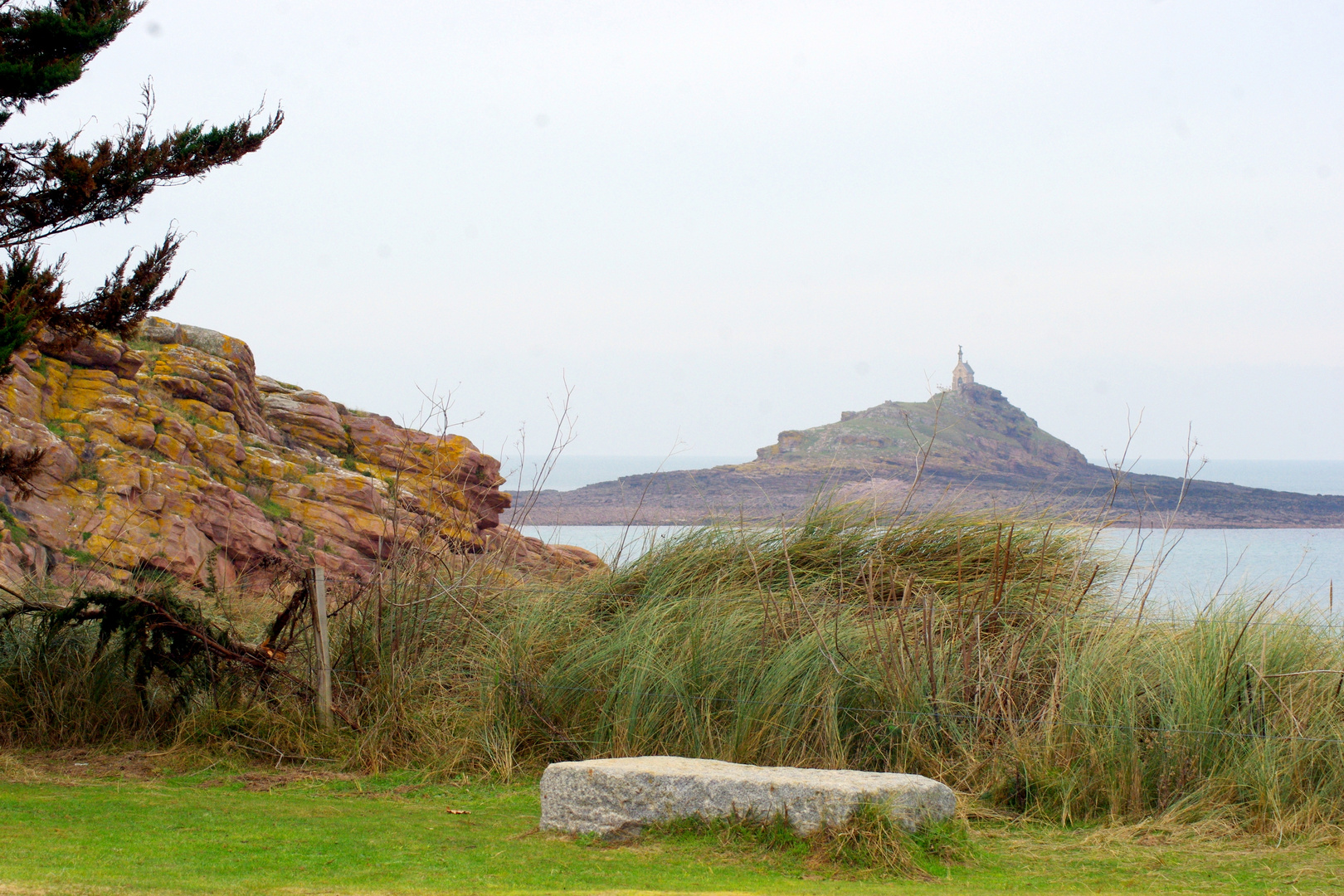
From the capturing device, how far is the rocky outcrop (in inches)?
551

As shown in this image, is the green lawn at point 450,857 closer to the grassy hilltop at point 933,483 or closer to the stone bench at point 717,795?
the stone bench at point 717,795

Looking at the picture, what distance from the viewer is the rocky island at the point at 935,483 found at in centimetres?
948

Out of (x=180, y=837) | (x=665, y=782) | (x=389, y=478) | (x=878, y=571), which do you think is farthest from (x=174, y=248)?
(x=389, y=478)

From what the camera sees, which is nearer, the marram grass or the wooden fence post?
the marram grass

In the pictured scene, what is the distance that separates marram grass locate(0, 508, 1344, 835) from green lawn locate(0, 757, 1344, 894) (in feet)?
2.05

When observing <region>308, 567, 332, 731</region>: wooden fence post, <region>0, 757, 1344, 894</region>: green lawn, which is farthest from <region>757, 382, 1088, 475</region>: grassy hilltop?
<region>0, 757, 1344, 894</region>: green lawn

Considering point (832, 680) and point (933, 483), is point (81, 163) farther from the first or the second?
point (933, 483)

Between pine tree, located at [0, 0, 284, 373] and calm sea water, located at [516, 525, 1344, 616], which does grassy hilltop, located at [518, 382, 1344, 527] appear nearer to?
calm sea water, located at [516, 525, 1344, 616]

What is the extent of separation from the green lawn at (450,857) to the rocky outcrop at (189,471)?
5.20 metres

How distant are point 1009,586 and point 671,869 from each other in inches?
173

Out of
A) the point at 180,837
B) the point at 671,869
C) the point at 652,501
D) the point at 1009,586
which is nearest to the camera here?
the point at 671,869

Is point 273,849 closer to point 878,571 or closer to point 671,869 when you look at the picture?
point 671,869

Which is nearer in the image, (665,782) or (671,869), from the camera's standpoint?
(671,869)

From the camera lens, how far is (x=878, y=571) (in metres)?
8.55
